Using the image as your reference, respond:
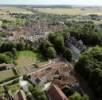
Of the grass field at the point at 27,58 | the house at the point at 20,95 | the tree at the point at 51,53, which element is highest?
the tree at the point at 51,53

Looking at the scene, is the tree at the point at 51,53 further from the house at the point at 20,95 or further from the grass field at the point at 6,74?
the house at the point at 20,95

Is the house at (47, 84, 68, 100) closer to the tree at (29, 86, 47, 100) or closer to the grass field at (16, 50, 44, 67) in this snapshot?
the tree at (29, 86, 47, 100)

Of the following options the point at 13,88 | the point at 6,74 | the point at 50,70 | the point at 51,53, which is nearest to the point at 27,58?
the point at 51,53

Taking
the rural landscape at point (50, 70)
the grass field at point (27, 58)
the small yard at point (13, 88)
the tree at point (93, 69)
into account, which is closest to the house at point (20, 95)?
the rural landscape at point (50, 70)

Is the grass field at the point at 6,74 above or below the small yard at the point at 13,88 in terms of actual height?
above

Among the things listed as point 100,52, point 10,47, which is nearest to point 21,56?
point 10,47

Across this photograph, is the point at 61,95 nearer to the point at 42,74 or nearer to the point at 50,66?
the point at 42,74
